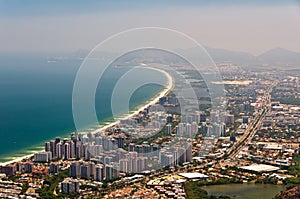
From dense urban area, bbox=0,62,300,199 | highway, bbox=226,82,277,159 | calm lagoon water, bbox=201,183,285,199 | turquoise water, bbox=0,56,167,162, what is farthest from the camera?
turquoise water, bbox=0,56,167,162

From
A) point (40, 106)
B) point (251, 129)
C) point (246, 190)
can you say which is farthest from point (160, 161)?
point (40, 106)

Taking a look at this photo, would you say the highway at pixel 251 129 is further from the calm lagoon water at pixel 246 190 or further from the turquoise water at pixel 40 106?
the turquoise water at pixel 40 106

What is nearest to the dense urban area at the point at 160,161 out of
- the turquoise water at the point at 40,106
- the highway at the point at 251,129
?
the highway at the point at 251,129

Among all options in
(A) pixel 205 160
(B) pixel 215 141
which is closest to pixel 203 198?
(A) pixel 205 160

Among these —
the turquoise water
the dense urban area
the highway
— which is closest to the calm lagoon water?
the dense urban area

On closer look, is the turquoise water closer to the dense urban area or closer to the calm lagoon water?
the dense urban area

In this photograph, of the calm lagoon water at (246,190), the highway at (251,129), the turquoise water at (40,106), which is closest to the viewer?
the calm lagoon water at (246,190)

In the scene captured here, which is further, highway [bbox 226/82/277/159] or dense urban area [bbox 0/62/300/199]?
highway [bbox 226/82/277/159]
